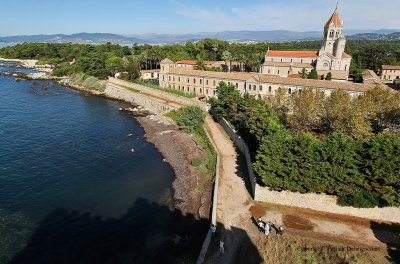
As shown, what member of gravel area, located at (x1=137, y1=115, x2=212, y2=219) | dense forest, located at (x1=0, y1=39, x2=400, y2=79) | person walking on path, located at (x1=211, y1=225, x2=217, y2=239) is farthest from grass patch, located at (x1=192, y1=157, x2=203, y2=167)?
dense forest, located at (x1=0, y1=39, x2=400, y2=79)

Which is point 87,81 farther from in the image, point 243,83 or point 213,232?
point 213,232

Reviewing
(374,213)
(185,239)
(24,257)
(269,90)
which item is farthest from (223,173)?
(269,90)

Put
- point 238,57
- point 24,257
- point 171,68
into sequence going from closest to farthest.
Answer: point 24,257 → point 171,68 → point 238,57

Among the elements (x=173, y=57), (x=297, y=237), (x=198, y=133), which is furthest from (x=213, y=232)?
(x=173, y=57)

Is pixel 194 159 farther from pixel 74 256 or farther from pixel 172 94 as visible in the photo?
pixel 172 94

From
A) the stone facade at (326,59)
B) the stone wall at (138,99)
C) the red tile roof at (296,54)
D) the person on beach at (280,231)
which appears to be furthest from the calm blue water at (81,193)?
the red tile roof at (296,54)

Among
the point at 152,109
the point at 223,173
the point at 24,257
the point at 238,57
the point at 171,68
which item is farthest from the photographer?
the point at 238,57

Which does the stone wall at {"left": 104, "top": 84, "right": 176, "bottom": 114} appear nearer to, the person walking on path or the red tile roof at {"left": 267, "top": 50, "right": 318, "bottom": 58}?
the red tile roof at {"left": 267, "top": 50, "right": 318, "bottom": 58}
